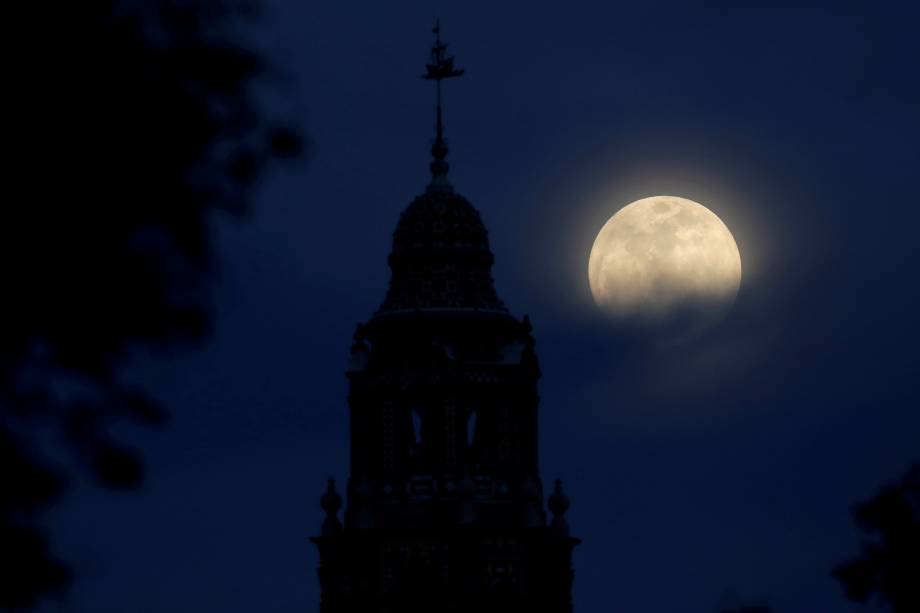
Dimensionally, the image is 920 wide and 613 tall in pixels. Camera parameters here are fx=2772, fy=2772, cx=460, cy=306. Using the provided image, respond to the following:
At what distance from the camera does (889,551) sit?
34094 millimetres

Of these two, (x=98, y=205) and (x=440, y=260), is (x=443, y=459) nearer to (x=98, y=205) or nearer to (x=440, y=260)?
(x=440, y=260)

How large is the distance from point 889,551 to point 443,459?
39089mm

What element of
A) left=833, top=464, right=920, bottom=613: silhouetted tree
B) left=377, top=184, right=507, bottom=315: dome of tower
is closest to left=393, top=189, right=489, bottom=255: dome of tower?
left=377, top=184, right=507, bottom=315: dome of tower

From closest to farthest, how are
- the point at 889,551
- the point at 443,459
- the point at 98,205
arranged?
→ the point at 98,205, the point at 889,551, the point at 443,459

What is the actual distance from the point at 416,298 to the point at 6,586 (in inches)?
1985

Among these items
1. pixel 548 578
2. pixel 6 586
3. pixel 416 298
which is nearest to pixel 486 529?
pixel 548 578

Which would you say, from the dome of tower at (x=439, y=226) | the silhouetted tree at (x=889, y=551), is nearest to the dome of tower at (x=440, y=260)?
the dome of tower at (x=439, y=226)

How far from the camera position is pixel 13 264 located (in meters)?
24.1

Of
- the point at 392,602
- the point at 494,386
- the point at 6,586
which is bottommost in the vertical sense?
the point at 6,586

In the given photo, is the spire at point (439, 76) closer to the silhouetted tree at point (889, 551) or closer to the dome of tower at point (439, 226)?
the dome of tower at point (439, 226)

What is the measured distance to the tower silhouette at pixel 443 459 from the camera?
236 feet

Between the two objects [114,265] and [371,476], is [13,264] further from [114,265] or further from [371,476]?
[371,476]

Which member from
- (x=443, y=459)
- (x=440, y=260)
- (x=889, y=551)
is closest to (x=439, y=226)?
(x=440, y=260)

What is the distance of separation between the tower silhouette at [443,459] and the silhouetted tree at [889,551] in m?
37.0
